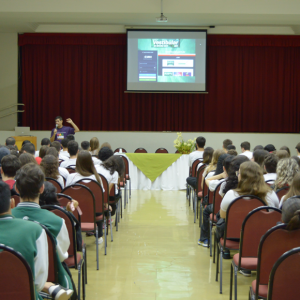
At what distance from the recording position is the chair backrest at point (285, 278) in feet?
6.02

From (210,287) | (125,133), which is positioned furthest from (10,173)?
(125,133)

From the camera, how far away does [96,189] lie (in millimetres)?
3934

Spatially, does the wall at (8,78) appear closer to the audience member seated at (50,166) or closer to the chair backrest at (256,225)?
the audience member seated at (50,166)

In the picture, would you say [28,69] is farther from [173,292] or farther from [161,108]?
[173,292]

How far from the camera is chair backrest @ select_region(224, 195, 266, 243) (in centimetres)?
298

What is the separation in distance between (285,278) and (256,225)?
819 millimetres

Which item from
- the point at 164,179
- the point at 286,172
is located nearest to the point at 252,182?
the point at 286,172

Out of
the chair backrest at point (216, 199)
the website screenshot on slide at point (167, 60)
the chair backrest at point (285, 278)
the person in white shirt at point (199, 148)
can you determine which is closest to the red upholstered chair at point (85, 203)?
the chair backrest at point (216, 199)

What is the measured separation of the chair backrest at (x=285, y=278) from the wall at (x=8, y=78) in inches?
434

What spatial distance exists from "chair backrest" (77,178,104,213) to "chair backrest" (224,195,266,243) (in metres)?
1.47

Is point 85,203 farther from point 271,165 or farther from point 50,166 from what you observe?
point 271,165

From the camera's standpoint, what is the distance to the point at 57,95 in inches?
468

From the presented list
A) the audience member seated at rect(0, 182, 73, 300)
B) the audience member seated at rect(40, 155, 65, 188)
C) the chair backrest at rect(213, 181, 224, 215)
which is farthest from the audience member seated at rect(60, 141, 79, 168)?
the audience member seated at rect(0, 182, 73, 300)

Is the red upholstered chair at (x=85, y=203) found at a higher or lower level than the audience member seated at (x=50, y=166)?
lower
